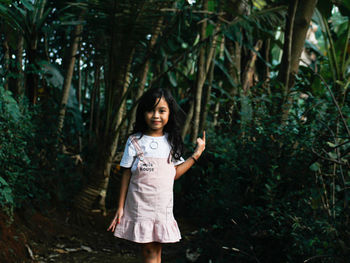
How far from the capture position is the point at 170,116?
2488 mm

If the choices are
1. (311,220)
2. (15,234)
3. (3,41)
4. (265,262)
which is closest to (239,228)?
(265,262)

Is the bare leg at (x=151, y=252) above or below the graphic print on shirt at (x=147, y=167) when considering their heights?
below

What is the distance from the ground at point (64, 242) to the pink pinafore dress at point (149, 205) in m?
0.91

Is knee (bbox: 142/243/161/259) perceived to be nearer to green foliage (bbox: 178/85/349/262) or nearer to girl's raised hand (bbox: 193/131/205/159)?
green foliage (bbox: 178/85/349/262)

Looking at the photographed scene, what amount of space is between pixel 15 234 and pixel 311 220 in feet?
7.47

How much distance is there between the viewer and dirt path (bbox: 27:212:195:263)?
3.44 meters

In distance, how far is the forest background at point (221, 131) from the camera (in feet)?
8.09

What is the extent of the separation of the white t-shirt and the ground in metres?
1.10

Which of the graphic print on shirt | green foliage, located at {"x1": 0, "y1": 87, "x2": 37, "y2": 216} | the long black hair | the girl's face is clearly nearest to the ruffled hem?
the graphic print on shirt

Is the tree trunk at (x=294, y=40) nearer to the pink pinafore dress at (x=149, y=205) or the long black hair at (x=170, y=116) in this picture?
the long black hair at (x=170, y=116)

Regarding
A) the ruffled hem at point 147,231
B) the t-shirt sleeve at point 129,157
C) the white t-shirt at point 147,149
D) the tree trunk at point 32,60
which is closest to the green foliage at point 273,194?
the ruffled hem at point 147,231

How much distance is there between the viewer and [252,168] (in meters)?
2.86

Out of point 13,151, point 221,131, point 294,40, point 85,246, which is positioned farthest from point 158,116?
point 221,131

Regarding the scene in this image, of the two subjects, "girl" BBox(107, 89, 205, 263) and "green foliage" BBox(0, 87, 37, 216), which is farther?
"green foliage" BBox(0, 87, 37, 216)
